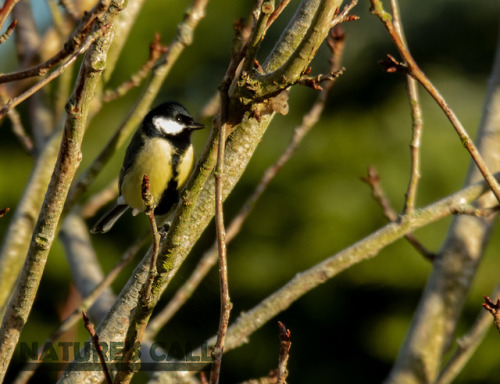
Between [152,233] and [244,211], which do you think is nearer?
[152,233]

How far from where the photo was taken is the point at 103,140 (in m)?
5.41

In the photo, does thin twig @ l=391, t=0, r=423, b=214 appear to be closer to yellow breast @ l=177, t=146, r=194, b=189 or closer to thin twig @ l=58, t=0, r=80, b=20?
yellow breast @ l=177, t=146, r=194, b=189

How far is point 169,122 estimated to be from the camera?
297cm

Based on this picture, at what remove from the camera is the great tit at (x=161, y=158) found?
9.20ft

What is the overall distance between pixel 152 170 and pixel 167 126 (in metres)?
0.26

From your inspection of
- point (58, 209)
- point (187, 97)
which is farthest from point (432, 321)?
point (187, 97)

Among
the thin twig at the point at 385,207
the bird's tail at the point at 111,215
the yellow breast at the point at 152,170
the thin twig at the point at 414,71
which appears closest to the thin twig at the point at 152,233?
the thin twig at the point at 414,71

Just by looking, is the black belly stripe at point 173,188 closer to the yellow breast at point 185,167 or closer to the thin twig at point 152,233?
the yellow breast at point 185,167

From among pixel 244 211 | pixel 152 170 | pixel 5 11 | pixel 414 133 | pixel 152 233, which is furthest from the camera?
pixel 152 170

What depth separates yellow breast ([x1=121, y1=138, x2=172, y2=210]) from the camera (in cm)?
279

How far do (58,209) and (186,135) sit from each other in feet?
5.19

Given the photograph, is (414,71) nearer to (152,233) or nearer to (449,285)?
(152,233)

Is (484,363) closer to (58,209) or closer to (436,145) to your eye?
(436,145)

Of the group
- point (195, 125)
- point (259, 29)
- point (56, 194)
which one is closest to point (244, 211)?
point (195, 125)
